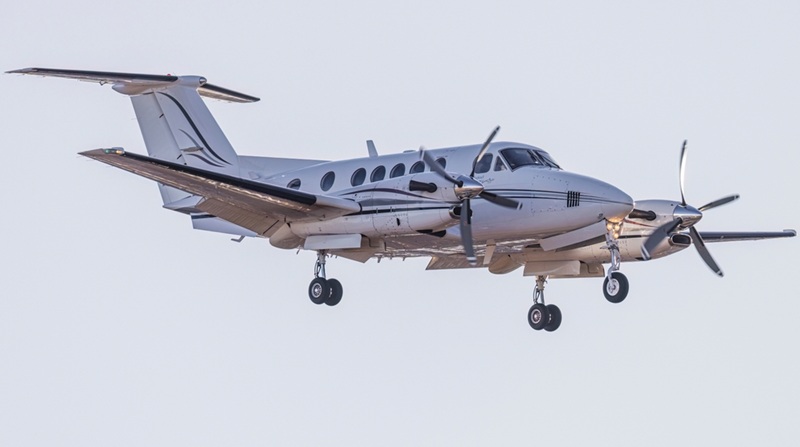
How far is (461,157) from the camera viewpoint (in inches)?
1297

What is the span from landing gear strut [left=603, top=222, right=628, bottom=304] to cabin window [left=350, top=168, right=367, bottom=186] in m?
5.07

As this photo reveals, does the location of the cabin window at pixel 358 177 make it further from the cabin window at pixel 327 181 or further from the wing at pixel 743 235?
the wing at pixel 743 235

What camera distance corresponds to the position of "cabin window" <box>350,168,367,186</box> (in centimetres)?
3384

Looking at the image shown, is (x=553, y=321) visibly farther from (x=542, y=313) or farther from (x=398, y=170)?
(x=398, y=170)

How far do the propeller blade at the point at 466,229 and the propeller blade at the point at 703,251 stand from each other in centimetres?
546

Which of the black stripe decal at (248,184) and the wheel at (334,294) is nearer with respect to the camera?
the black stripe decal at (248,184)

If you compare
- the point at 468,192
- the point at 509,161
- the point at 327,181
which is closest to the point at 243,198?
the point at 327,181

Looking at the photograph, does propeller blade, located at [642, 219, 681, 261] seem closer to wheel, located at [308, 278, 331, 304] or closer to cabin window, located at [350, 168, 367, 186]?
cabin window, located at [350, 168, 367, 186]

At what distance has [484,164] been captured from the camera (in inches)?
1294

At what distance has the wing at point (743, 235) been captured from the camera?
37.4m

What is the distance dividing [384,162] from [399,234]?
213cm

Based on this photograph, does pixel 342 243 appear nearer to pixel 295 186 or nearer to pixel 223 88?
pixel 295 186

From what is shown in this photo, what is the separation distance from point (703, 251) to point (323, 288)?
8.12 meters

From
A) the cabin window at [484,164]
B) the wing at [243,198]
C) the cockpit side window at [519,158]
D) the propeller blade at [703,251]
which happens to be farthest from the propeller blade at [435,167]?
the propeller blade at [703,251]
